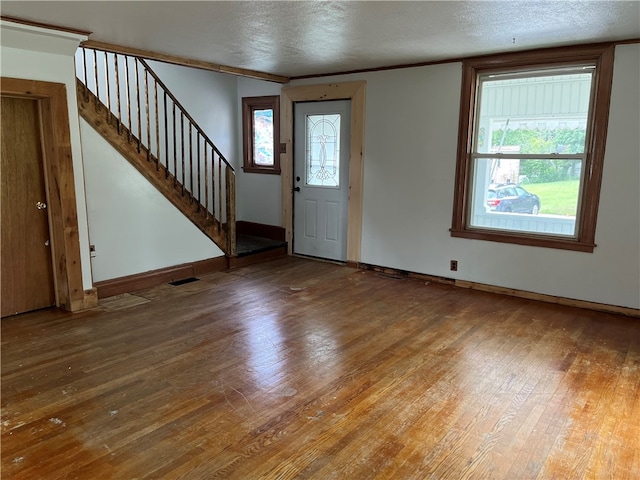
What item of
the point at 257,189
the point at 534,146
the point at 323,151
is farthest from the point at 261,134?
the point at 534,146

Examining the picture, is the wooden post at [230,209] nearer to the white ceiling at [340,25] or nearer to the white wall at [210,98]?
the white ceiling at [340,25]

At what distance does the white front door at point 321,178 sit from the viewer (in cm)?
589

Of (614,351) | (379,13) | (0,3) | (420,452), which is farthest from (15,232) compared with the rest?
(614,351)

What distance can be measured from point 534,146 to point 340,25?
2317mm

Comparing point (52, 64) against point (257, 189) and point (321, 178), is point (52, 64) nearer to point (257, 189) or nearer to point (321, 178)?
point (321, 178)

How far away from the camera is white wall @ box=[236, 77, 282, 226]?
6.66 metres

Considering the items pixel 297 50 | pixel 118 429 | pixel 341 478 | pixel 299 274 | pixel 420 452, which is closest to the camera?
pixel 341 478

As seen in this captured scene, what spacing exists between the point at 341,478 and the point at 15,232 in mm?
3447

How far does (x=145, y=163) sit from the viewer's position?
4691 mm

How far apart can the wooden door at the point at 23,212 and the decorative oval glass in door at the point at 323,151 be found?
10.5 ft

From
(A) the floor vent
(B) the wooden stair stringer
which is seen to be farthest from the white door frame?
(A) the floor vent

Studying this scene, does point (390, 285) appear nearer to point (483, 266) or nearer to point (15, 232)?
point (483, 266)

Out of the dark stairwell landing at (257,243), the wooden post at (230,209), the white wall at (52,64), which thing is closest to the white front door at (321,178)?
the dark stairwell landing at (257,243)

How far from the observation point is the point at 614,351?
11.3 ft
